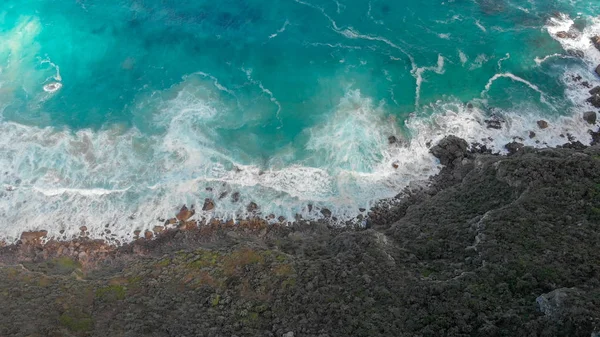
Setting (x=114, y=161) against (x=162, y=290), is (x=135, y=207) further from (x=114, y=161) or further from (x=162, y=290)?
(x=162, y=290)

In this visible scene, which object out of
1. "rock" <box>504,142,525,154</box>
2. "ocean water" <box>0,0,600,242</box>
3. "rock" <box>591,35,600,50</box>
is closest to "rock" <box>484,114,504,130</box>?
"ocean water" <box>0,0,600,242</box>

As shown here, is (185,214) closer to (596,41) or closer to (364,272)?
(364,272)

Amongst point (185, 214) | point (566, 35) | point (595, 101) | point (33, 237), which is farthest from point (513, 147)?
point (33, 237)

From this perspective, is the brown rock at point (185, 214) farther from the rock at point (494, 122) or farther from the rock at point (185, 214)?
the rock at point (494, 122)

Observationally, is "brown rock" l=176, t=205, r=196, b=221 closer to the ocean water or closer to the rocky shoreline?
the ocean water

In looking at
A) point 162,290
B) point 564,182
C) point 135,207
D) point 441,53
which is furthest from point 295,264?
point 441,53
